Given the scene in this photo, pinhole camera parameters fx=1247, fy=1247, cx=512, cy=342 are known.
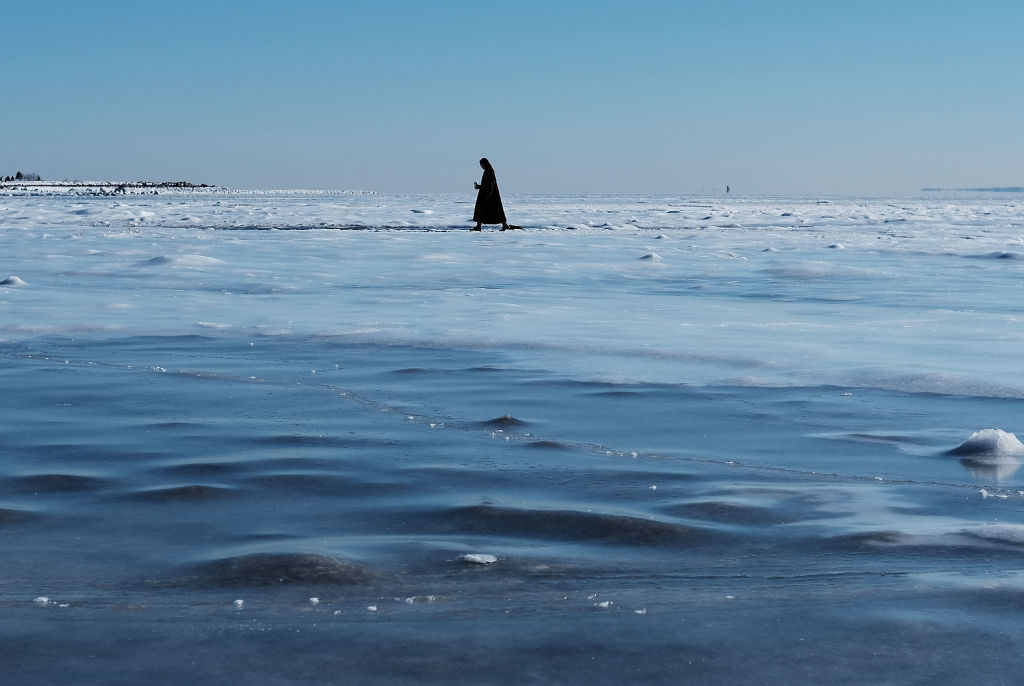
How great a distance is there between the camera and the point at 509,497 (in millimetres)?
3881

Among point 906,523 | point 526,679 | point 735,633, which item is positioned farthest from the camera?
point 906,523

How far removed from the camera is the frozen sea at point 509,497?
8.36 feet

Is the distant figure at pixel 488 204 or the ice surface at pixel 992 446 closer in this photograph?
the ice surface at pixel 992 446

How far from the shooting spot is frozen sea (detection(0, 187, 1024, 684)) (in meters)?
2.55

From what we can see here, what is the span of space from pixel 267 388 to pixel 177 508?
2.31 metres

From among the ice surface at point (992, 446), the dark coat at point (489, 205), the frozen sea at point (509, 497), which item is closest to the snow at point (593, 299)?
the frozen sea at point (509, 497)

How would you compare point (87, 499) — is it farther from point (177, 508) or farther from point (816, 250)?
point (816, 250)

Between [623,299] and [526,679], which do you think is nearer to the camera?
[526,679]

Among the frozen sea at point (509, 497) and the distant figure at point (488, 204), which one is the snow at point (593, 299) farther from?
the distant figure at point (488, 204)

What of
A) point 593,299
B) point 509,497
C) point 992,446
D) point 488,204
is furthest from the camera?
point 488,204

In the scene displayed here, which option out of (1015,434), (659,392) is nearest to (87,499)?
(659,392)

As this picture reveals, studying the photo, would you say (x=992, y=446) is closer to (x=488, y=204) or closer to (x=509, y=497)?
(x=509, y=497)

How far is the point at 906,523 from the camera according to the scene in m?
A: 3.55

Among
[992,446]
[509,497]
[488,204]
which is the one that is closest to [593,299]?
[992,446]
